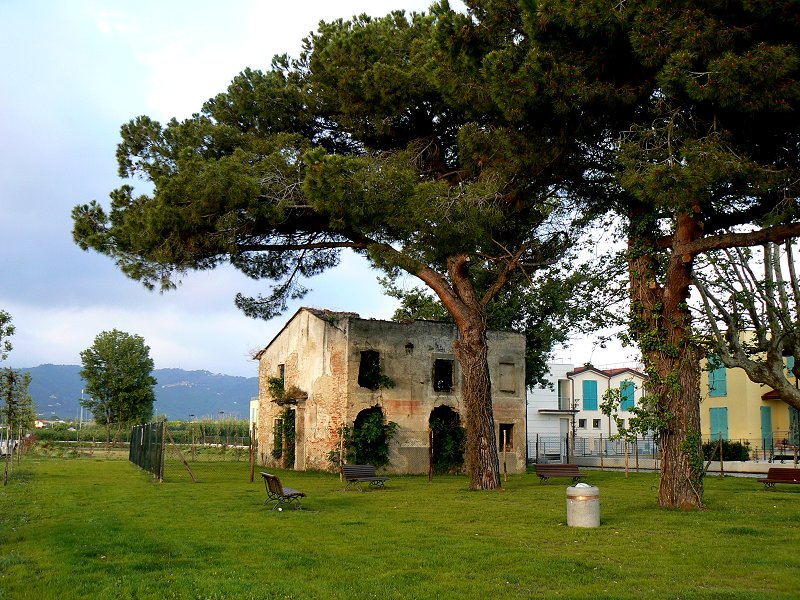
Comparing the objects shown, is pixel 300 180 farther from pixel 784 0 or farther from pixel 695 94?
pixel 784 0

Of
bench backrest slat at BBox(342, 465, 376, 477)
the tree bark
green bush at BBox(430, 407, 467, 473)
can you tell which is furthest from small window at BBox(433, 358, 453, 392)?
bench backrest slat at BBox(342, 465, 376, 477)

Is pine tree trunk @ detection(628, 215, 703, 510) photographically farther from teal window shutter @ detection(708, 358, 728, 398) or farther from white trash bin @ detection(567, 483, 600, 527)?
Result: teal window shutter @ detection(708, 358, 728, 398)

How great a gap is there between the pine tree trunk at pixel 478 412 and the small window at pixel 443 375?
8.54 m

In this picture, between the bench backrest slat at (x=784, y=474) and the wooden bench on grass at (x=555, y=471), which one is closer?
the bench backrest slat at (x=784, y=474)

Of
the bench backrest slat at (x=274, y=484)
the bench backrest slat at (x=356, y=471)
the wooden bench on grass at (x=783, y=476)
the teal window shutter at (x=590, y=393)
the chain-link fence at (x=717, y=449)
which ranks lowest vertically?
the chain-link fence at (x=717, y=449)

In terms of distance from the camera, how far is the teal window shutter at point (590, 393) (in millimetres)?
61281

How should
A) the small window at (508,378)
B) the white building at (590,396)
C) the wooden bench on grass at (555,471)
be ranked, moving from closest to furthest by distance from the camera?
1. the wooden bench on grass at (555,471)
2. the small window at (508,378)
3. the white building at (590,396)

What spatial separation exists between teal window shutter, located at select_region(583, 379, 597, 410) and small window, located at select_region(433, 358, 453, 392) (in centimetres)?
3338


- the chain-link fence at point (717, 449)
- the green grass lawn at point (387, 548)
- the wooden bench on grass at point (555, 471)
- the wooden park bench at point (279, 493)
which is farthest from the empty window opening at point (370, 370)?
the wooden park bench at point (279, 493)

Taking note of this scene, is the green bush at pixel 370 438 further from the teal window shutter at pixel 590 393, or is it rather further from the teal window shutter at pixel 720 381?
the teal window shutter at pixel 590 393

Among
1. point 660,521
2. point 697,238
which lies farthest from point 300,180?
point 660,521

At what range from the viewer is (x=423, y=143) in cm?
2073

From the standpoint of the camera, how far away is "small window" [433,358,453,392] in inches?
1182

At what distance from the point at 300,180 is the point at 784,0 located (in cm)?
1135
